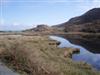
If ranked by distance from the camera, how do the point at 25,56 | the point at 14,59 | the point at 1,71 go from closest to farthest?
1. the point at 1,71
2. the point at 25,56
3. the point at 14,59

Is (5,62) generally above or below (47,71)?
below

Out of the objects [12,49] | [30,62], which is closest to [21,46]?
[12,49]

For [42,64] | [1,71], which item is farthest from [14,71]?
[42,64]

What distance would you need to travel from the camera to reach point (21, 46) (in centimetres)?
1838

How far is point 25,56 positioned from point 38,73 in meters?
3.23

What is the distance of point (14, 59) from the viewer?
1770 cm

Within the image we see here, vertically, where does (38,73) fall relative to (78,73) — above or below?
above

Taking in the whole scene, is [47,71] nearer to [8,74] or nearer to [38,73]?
[38,73]

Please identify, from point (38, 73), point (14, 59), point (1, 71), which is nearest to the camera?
point (38, 73)

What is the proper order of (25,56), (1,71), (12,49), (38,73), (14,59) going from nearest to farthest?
(38,73) < (1,71) < (25,56) < (14,59) < (12,49)

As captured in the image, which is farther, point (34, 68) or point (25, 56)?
point (25, 56)

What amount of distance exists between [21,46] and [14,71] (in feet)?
12.8

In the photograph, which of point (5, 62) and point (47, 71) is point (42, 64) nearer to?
point (47, 71)

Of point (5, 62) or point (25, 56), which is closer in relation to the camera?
point (25, 56)
